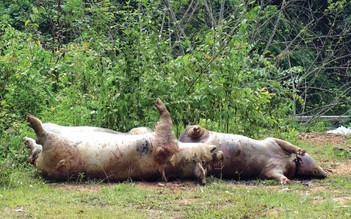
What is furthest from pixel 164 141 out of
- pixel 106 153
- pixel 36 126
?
pixel 36 126

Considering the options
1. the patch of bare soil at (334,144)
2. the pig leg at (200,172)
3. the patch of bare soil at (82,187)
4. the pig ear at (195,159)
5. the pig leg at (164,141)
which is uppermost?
the pig leg at (164,141)

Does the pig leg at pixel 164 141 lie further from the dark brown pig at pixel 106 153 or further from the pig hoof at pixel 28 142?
the pig hoof at pixel 28 142

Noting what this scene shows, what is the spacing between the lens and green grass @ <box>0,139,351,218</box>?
507 cm

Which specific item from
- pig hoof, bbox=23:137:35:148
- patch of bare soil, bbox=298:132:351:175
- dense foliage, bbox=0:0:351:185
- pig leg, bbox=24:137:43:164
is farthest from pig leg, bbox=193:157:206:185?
patch of bare soil, bbox=298:132:351:175

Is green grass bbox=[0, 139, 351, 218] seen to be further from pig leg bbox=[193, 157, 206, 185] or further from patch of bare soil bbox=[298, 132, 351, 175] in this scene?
patch of bare soil bbox=[298, 132, 351, 175]

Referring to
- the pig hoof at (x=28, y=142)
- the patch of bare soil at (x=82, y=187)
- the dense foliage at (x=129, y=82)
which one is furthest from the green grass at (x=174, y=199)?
the dense foliage at (x=129, y=82)

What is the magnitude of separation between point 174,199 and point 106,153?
112 cm

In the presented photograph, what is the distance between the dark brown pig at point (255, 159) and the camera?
6973 millimetres

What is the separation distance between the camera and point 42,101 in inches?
299

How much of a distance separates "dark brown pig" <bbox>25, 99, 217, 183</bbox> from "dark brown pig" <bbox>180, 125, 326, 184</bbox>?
385 mm

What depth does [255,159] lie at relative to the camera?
7059 millimetres

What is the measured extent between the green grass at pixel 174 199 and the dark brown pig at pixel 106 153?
5.1 inches

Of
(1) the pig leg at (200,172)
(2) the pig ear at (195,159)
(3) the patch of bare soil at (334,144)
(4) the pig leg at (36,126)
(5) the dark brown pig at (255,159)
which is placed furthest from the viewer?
(3) the patch of bare soil at (334,144)

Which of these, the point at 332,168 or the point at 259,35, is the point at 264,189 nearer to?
the point at 332,168
